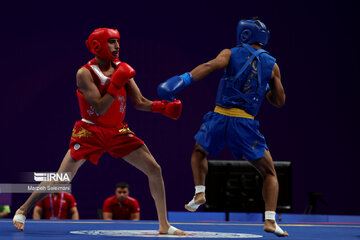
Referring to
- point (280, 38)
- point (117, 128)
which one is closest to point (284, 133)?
point (280, 38)

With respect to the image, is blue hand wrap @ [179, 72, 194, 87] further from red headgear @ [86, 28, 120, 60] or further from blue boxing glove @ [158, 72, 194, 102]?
red headgear @ [86, 28, 120, 60]

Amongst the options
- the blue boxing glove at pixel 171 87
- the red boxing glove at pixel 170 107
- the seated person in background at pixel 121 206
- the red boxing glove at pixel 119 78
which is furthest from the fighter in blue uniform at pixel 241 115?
the seated person in background at pixel 121 206

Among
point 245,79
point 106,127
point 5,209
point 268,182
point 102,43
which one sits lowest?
point 5,209

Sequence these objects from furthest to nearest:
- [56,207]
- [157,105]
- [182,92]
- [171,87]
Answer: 1. [182,92]
2. [56,207]
3. [157,105]
4. [171,87]

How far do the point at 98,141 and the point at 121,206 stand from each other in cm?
427

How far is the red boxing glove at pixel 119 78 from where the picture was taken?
14.7 ft

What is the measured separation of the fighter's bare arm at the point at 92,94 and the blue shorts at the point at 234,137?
0.83m

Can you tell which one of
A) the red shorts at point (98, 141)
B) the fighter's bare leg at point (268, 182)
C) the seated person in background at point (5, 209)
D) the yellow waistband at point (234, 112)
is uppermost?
the yellow waistband at point (234, 112)

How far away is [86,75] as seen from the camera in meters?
4.55

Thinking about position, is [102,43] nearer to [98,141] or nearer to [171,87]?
[98,141]

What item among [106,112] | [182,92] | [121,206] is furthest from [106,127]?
[182,92]

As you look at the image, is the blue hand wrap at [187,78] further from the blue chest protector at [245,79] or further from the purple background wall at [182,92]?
the purple background wall at [182,92]

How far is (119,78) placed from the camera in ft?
14.7

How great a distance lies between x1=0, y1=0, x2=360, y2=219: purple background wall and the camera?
32.2ft
